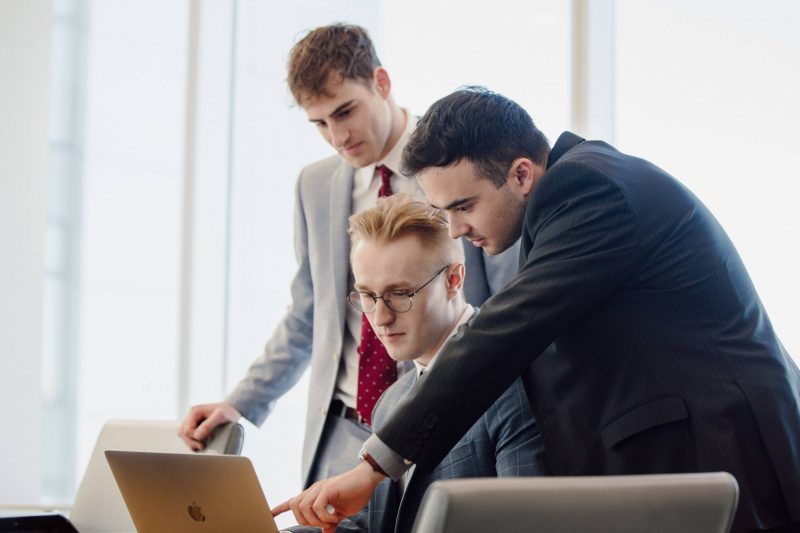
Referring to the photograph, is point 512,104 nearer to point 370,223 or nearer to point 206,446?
point 370,223

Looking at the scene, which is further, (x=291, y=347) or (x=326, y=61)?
(x=291, y=347)

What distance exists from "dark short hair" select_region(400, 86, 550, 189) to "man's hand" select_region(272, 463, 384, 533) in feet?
1.83

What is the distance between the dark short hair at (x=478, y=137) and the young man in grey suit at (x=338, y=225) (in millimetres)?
565

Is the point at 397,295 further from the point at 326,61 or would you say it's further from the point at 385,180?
the point at 326,61

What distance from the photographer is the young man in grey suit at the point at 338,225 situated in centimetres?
248

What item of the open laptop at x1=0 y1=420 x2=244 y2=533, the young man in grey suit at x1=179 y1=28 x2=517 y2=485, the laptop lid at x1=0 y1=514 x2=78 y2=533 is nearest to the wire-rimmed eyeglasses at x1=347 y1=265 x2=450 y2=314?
the young man in grey suit at x1=179 y1=28 x2=517 y2=485

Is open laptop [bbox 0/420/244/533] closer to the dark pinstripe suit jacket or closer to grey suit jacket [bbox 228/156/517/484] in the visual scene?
grey suit jacket [bbox 228/156/517/484]

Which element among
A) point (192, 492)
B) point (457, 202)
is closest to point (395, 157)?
point (457, 202)

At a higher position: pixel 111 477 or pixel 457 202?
pixel 457 202

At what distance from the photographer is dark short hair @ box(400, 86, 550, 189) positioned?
177 centimetres

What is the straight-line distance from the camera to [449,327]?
2.12 meters

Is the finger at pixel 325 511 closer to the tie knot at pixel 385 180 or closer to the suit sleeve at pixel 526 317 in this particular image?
the suit sleeve at pixel 526 317

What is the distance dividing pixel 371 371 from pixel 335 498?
0.86 m

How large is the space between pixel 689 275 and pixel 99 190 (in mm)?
3610
